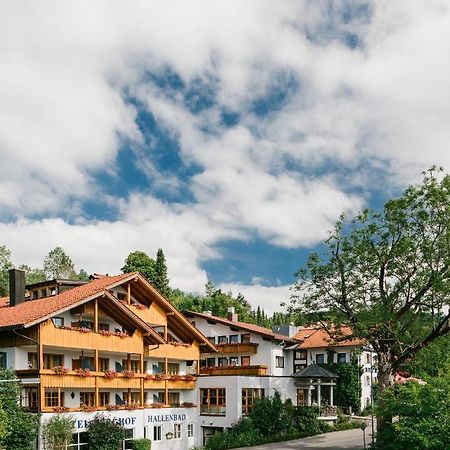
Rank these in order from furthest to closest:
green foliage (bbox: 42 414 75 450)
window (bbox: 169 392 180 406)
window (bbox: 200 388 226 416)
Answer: window (bbox: 169 392 180 406), window (bbox: 200 388 226 416), green foliage (bbox: 42 414 75 450)

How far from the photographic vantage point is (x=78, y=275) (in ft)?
312

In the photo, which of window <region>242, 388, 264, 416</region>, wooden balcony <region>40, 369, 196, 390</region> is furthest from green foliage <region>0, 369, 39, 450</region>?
window <region>242, 388, 264, 416</region>

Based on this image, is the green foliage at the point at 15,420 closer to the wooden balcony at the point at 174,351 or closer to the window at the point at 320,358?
the wooden balcony at the point at 174,351

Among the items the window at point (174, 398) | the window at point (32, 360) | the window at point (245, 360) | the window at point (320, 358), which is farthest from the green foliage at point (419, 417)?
the window at point (320, 358)

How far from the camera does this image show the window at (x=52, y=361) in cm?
3747

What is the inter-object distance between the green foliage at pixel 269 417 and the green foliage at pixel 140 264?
3803cm

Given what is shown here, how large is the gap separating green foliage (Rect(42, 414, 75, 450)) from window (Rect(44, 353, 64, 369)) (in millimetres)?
3468

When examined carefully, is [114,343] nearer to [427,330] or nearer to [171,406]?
[171,406]

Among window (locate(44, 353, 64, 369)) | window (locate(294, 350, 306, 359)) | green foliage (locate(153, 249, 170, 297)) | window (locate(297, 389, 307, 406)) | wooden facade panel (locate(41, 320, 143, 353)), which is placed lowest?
window (locate(297, 389, 307, 406))

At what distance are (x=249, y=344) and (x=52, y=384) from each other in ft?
74.3

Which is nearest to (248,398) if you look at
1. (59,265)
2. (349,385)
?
(349,385)

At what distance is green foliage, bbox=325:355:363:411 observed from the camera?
56281mm

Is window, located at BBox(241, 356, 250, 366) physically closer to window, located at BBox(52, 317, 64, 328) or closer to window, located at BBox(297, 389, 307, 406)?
window, located at BBox(297, 389, 307, 406)

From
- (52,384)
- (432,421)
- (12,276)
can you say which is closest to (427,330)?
(432,421)
